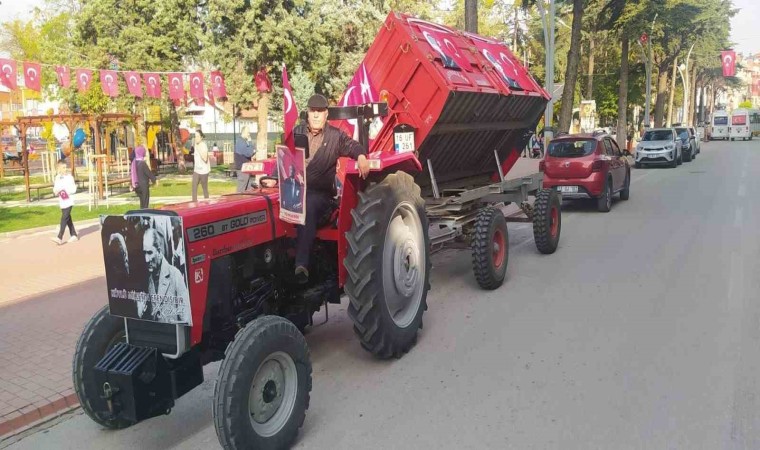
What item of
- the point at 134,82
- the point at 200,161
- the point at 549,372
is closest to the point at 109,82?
the point at 134,82

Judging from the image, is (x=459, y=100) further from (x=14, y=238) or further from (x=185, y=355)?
(x=14, y=238)

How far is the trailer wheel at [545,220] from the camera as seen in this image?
9.45m

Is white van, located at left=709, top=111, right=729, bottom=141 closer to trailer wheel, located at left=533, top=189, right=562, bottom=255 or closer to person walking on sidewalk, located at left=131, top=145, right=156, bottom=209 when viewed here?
trailer wheel, located at left=533, top=189, right=562, bottom=255

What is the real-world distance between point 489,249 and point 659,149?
78.3 feet

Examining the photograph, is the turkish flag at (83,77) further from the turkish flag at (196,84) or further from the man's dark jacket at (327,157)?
the man's dark jacket at (327,157)

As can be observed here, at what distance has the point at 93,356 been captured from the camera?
3967 mm

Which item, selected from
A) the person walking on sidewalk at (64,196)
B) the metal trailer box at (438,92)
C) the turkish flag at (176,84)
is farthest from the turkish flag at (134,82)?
the metal trailer box at (438,92)

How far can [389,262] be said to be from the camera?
531 centimetres

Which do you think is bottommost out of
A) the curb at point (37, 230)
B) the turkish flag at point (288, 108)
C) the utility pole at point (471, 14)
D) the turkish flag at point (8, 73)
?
the curb at point (37, 230)

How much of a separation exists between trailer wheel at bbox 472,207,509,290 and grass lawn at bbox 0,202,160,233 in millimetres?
9078

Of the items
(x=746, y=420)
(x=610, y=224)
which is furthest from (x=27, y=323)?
(x=610, y=224)

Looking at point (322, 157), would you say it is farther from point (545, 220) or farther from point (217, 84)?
point (217, 84)

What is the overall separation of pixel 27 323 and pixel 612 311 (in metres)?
6.30

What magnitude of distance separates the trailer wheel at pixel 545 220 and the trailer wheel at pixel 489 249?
1.66m
